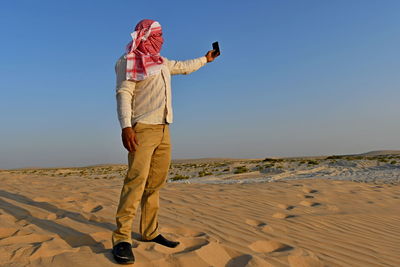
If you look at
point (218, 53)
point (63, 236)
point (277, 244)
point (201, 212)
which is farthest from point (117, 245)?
point (201, 212)

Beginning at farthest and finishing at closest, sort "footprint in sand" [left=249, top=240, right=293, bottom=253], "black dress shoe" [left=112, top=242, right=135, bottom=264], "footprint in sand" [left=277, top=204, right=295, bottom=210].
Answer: "footprint in sand" [left=277, top=204, right=295, bottom=210], "footprint in sand" [left=249, top=240, right=293, bottom=253], "black dress shoe" [left=112, top=242, right=135, bottom=264]

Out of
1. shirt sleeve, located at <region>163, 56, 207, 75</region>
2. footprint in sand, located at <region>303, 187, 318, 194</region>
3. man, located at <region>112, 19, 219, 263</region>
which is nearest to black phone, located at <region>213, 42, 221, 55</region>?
shirt sleeve, located at <region>163, 56, 207, 75</region>

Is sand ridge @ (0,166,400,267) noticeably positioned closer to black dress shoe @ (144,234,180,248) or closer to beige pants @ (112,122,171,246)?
black dress shoe @ (144,234,180,248)

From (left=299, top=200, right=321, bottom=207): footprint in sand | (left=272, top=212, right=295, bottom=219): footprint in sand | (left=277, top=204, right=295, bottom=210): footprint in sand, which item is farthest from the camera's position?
(left=299, top=200, right=321, bottom=207): footprint in sand

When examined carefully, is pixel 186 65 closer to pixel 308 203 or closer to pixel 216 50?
pixel 216 50

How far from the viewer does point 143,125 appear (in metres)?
2.85

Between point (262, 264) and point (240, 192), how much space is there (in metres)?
4.63

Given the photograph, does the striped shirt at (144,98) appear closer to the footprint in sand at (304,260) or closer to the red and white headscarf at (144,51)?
the red and white headscarf at (144,51)

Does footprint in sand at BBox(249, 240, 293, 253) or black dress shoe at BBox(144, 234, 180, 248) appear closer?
black dress shoe at BBox(144, 234, 180, 248)

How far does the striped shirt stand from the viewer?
2.78m

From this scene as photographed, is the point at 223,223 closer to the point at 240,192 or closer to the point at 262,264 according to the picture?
the point at 262,264

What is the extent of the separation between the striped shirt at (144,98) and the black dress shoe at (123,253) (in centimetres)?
95

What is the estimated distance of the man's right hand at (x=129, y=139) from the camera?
271 cm

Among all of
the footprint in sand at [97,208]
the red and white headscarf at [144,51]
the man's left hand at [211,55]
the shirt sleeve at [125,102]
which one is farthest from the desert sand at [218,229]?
the man's left hand at [211,55]
